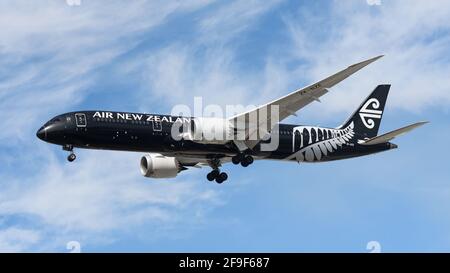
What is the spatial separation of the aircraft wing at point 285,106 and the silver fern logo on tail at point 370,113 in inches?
404

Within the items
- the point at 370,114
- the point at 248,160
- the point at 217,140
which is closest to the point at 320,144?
the point at 248,160

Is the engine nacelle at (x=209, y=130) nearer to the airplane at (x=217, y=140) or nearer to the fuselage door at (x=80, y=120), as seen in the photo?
the airplane at (x=217, y=140)

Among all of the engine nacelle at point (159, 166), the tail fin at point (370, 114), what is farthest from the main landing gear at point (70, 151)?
the tail fin at point (370, 114)

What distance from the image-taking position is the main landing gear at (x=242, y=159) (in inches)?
2287

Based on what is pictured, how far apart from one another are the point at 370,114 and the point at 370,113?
0.32ft

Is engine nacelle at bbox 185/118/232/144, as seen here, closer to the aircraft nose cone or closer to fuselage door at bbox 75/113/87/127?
fuselage door at bbox 75/113/87/127

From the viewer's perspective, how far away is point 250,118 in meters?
57.3

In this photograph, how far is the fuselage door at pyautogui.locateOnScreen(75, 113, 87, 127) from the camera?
54219 mm

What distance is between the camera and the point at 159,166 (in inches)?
2441

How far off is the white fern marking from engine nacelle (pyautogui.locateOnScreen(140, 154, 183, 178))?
26.3 feet

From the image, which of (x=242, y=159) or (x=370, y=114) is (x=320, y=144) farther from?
(x=370, y=114)

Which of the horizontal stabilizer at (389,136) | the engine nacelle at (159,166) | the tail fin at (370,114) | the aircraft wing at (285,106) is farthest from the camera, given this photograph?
the tail fin at (370,114)

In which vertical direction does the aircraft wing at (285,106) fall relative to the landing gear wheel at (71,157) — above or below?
above
